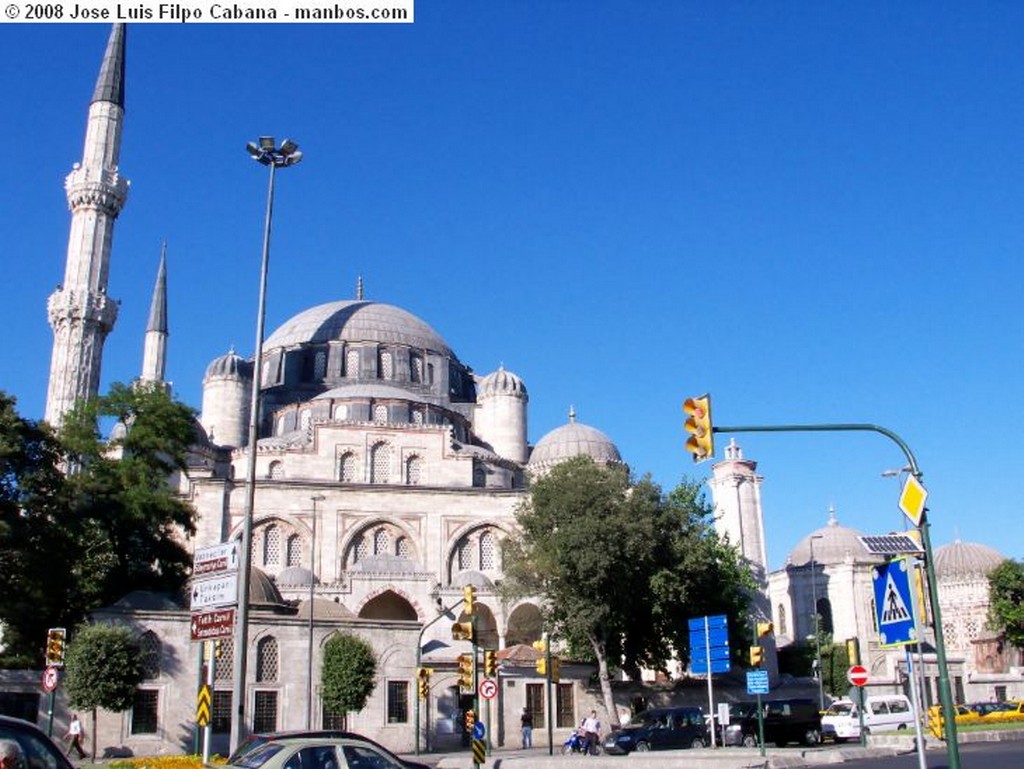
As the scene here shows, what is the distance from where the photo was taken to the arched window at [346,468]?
1868 inches

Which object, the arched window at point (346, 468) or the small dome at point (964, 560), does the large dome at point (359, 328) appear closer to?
the arched window at point (346, 468)

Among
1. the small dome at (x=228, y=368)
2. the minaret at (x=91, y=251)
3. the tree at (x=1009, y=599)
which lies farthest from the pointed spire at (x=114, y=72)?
the tree at (x=1009, y=599)

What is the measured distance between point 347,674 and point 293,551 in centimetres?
1796

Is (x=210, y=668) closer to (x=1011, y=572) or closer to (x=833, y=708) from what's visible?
(x=833, y=708)

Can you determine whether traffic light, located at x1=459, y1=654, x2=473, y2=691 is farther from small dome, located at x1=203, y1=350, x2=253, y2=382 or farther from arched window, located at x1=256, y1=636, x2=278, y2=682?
small dome, located at x1=203, y1=350, x2=253, y2=382

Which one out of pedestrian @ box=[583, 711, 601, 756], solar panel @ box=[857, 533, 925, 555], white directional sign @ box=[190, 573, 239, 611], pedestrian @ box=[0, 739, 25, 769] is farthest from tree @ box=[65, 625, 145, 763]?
solar panel @ box=[857, 533, 925, 555]

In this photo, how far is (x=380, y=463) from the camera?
48188 mm

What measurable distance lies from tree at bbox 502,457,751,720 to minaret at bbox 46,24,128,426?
20.6 meters

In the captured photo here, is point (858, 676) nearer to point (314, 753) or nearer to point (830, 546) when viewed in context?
point (314, 753)

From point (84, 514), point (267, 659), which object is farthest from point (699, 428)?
point (84, 514)

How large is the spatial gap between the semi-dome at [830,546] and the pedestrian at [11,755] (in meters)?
57.6

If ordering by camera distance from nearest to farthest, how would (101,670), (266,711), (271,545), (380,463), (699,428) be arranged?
(699,428)
(101,670)
(266,711)
(271,545)
(380,463)

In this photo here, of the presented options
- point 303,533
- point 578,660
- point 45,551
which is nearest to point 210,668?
point 45,551

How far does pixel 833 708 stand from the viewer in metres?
32.5
